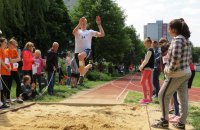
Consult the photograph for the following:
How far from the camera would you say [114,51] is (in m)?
56.3

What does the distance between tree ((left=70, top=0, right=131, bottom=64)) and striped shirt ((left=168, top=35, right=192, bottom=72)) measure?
46.7 metres

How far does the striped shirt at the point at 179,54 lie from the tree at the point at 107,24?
46739 millimetres

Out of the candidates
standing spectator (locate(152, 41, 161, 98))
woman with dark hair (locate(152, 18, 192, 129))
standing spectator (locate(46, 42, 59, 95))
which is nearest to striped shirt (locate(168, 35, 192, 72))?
woman with dark hair (locate(152, 18, 192, 129))

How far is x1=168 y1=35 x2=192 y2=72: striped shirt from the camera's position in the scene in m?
6.85

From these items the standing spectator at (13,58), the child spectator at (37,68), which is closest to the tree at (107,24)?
the child spectator at (37,68)

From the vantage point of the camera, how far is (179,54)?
6.85m

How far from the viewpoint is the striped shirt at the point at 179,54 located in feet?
22.5

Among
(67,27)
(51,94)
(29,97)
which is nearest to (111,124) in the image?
(29,97)

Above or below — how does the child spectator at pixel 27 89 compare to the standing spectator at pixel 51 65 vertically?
below

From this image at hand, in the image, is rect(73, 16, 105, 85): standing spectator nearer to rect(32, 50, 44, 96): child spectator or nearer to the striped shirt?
rect(32, 50, 44, 96): child spectator

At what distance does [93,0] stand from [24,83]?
45038 millimetres

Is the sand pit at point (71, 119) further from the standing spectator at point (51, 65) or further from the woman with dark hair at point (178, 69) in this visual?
the standing spectator at point (51, 65)

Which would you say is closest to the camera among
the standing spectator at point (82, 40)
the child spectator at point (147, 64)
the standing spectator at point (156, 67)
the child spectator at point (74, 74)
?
the standing spectator at point (82, 40)

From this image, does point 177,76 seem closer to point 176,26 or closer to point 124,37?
point 176,26
